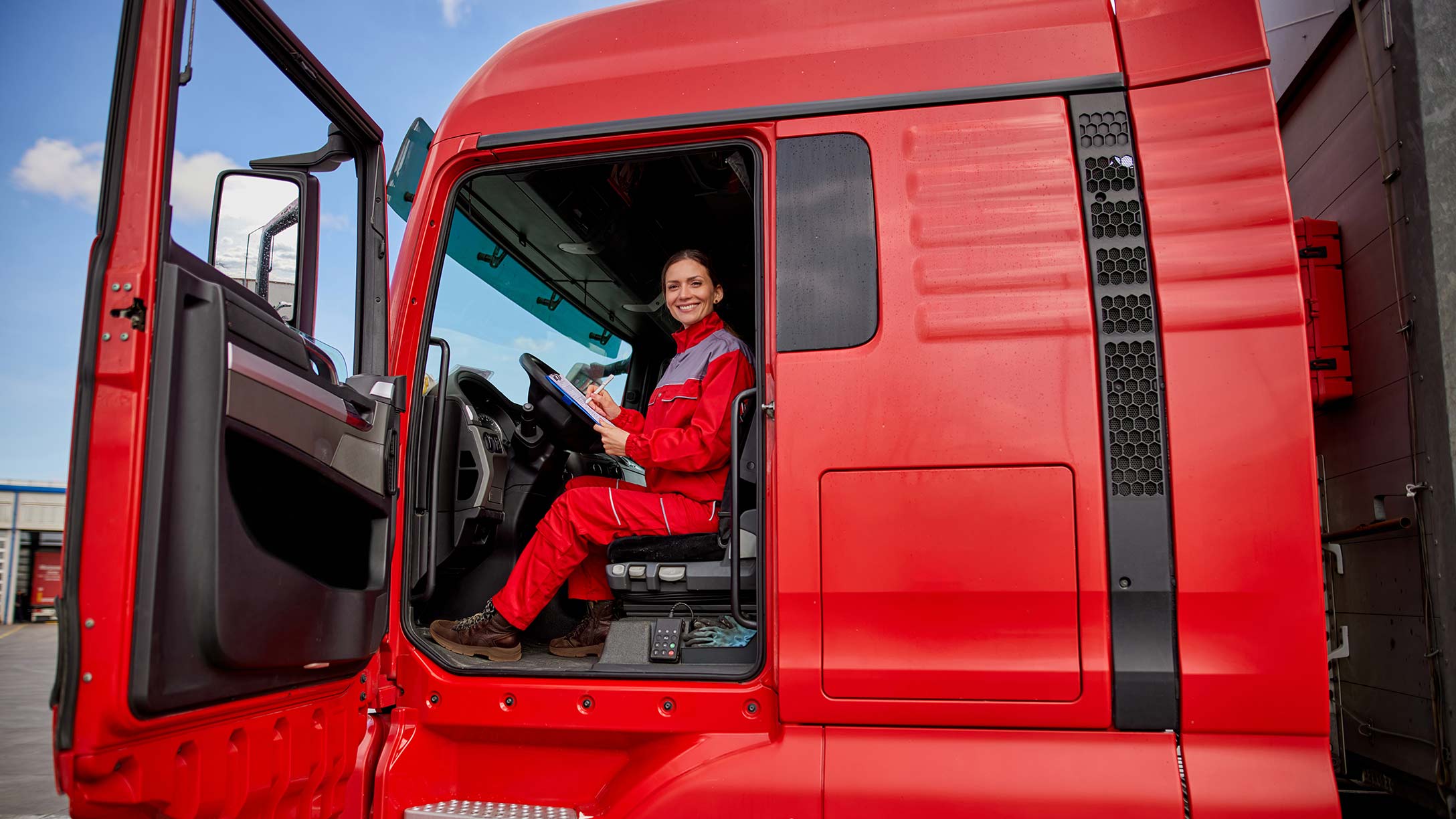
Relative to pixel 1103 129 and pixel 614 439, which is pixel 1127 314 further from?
pixel 614 439

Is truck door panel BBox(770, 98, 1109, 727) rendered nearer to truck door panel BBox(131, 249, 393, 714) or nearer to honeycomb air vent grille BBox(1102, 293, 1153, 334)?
honeycomb air vent grille BBox(1102, 293, 1153, 334)

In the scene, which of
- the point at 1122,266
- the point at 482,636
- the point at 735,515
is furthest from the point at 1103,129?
the point at 482,636

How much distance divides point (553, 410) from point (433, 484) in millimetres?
504

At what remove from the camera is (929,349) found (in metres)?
2.00

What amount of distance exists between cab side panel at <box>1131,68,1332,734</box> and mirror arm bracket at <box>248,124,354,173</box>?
206 centimetres

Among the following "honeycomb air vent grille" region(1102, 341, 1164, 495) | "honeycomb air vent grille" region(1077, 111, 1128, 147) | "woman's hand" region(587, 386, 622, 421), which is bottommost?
"honeycomb air vent grille" region(1102, 341, 1164, 495)

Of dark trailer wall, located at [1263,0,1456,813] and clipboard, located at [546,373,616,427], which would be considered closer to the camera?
dark trailer wall, located at [1263,0,1456,813]

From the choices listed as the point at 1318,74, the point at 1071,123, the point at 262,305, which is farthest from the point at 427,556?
the point at 1318,74

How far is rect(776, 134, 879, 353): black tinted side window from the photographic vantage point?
2074 millimetres

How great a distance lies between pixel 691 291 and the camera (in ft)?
9.80

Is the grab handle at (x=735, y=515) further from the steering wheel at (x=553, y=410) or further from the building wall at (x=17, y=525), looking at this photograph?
the building wall at (x=17, y=525)

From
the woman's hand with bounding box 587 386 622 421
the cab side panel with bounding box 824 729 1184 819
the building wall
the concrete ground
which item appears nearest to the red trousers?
the woman's hand with bounding box 587 386 622 421

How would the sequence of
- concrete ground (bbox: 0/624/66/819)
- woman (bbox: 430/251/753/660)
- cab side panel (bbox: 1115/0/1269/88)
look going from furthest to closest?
1. concrete ground (bbox: 0/624/66/819)
2. woman (bbox: 430/251/753/660)
3. cab side panel (bbox: 1115/0/1269/88)

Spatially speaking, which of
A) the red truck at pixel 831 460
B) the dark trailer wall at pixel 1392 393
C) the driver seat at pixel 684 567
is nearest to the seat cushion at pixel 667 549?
the driver seat at pixel 684 567
